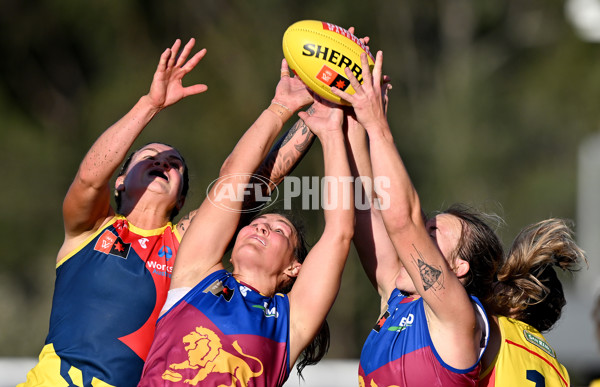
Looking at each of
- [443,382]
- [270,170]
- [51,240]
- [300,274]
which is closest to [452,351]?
[443,382]

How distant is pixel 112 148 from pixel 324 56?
1.17 meters

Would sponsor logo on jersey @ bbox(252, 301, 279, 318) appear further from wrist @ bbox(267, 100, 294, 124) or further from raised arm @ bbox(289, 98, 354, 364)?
wrist @ bbox(267, 100, 294, 124)

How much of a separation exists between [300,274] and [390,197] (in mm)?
724

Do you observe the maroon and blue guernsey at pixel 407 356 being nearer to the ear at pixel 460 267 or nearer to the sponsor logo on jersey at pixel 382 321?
the sponsor logo on jersey at pixel 382 321

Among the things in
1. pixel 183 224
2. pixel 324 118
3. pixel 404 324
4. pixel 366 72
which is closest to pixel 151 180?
pixel 183 224

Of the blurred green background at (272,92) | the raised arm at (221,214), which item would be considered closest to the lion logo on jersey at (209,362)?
the raised arm at (221,214)

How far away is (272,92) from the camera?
53.0 ft

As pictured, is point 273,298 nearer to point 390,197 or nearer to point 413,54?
point 390,197

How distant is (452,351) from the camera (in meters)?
3.51

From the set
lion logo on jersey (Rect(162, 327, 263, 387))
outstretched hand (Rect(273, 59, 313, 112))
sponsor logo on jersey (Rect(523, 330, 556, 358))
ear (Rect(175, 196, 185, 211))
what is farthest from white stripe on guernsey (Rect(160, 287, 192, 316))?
sponsor logo on jersey (Rect(523, 330, 556, 358))

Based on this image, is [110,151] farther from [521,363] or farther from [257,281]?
Result: [521,363]

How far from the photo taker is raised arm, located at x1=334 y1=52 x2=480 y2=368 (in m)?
3.47

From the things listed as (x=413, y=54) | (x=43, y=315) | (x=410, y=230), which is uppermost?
(x=413, y=54)

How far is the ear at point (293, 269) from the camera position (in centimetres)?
424
